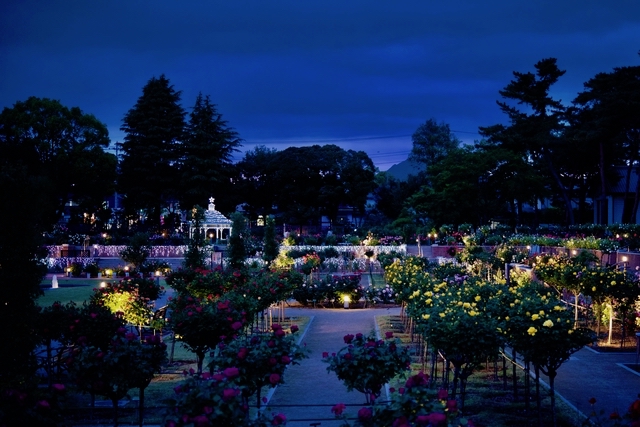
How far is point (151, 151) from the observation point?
6250 centimetres

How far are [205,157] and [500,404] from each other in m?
56.1

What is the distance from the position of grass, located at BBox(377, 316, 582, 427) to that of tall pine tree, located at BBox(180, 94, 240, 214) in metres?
51.8

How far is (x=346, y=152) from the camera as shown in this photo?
2815 inches

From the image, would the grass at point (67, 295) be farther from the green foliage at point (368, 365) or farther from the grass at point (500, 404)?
the green foliage at point (368, 365)

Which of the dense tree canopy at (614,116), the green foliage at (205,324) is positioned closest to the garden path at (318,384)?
the green foliage at (205,324)

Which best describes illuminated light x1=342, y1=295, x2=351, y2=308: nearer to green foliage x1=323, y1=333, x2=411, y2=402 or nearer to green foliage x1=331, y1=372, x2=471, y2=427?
green foliage x1=323, y1=333, x2=411, y2=402

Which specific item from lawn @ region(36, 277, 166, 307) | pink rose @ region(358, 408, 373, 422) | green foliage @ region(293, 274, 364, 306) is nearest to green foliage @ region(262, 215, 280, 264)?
lawn @ region(36, 277, 166, 307)

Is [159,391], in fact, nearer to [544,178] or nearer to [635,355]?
[635,355]

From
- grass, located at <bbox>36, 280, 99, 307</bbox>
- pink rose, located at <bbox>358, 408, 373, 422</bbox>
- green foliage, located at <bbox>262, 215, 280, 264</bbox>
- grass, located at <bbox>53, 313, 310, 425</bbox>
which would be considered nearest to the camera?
pink rose, located at <bbox>358, 408, 373, 422</bbox>

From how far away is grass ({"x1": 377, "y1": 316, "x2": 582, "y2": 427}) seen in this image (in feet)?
30.6

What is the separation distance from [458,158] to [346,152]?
16.3m

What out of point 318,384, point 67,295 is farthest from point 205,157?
point 318,384

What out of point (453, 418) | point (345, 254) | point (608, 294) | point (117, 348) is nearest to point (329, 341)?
point (608, 294)

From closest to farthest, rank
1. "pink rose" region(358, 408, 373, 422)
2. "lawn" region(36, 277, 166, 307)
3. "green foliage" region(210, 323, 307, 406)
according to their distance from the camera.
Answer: "pink rose" region(358, 408, 373, 422)
"green foliage" region(210, 323, 307, 406)
"lawn" region(36, 277, 166, 307)
